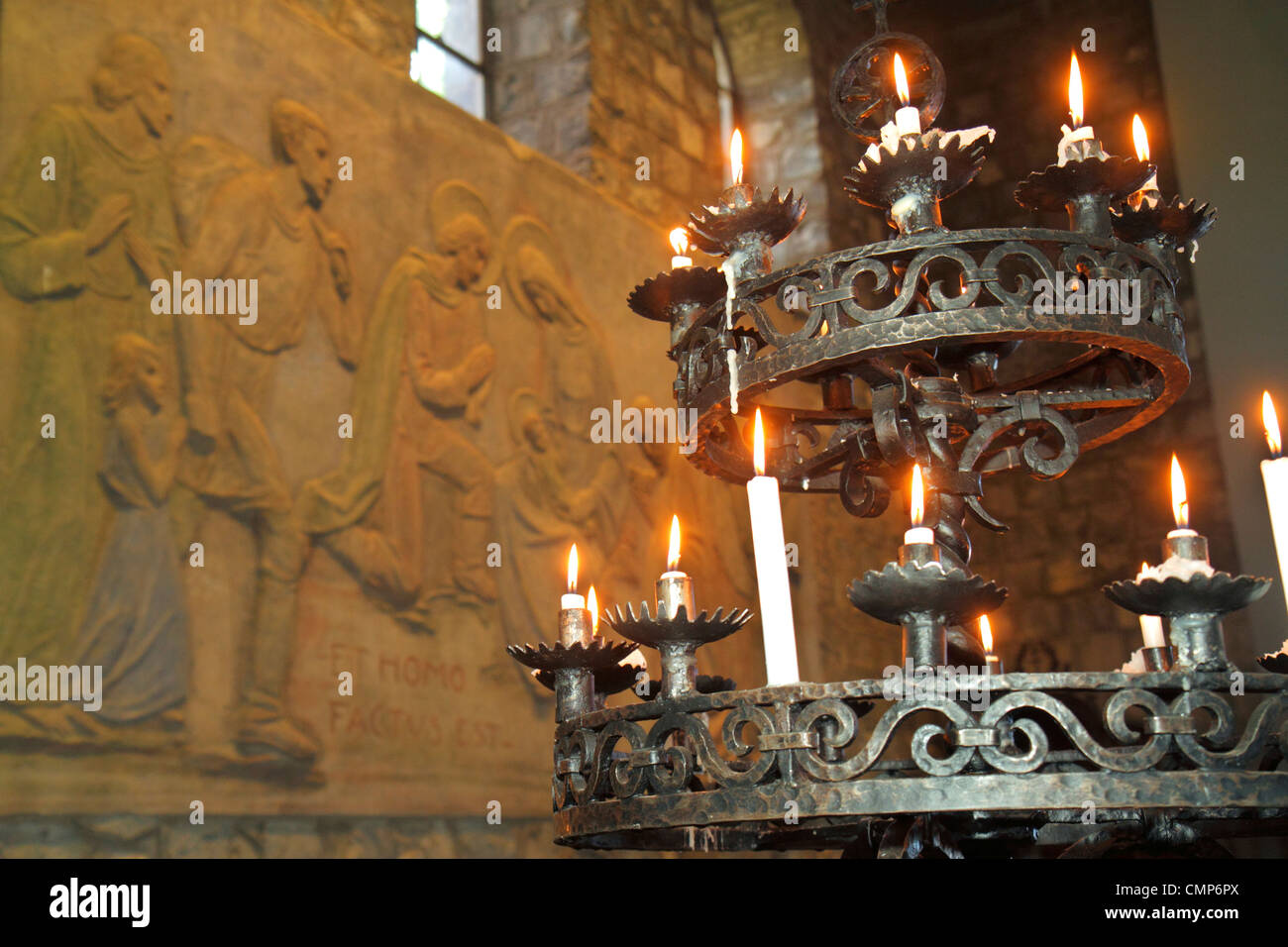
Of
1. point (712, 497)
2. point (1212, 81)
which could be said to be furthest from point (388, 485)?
point (1212, 81)

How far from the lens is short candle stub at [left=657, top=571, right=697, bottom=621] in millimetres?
1500

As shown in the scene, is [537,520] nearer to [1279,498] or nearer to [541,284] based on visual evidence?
[541,284]

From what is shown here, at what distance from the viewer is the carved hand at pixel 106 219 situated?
3854mm

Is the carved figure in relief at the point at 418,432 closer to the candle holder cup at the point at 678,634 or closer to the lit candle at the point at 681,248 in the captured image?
the lit candle at the point at 681,248

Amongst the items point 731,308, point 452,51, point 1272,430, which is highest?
point 452,51

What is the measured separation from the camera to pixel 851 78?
200 cm

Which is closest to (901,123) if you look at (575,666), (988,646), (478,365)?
(575,666)

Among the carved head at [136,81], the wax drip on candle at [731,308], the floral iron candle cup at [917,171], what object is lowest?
the wax drip on candle at [731,308]

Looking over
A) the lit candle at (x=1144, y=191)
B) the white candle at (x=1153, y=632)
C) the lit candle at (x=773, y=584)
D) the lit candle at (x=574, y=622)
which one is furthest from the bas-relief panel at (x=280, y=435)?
the lit candle at (x=1144, y=191)

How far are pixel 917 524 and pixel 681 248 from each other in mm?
750

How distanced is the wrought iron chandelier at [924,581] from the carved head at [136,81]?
106 inches

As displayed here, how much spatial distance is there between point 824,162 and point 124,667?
18.6 ft

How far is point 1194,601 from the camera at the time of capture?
132 centimetres

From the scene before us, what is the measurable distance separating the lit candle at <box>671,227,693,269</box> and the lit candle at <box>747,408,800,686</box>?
1.89 feet
